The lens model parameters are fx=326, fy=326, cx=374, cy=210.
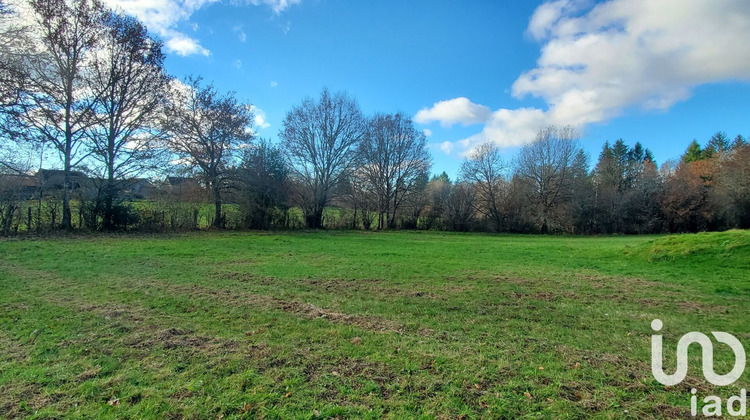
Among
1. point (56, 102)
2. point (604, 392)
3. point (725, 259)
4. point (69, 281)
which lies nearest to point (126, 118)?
point (56, 102)

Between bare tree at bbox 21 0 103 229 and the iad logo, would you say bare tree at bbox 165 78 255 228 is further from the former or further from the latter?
the iad logo

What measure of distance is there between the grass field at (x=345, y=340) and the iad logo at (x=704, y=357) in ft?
0.34

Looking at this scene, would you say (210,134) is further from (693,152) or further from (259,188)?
A: (693,152)

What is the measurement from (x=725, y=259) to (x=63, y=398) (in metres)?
17.1

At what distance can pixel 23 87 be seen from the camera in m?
11.2

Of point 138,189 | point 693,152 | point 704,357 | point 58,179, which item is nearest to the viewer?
point 704,357

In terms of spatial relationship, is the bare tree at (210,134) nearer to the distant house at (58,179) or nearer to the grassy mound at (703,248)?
the distant house at (58,179)

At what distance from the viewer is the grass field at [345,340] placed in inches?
127

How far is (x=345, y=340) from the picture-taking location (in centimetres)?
476

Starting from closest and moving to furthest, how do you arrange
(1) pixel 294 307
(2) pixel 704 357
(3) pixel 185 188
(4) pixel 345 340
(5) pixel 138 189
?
1. (2) pixel 704 357
2. (4) pixel 345 340
3. (1) pixel 294 307
4. (5) pixel 138 189
5. (3) pixel 185 188

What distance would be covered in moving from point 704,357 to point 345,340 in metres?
4.89

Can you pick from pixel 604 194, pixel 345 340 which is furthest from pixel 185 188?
pixel 604 194

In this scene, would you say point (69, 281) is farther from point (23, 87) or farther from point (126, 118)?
point (126, 118)

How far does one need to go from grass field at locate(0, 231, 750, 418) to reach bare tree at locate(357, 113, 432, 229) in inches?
1074
